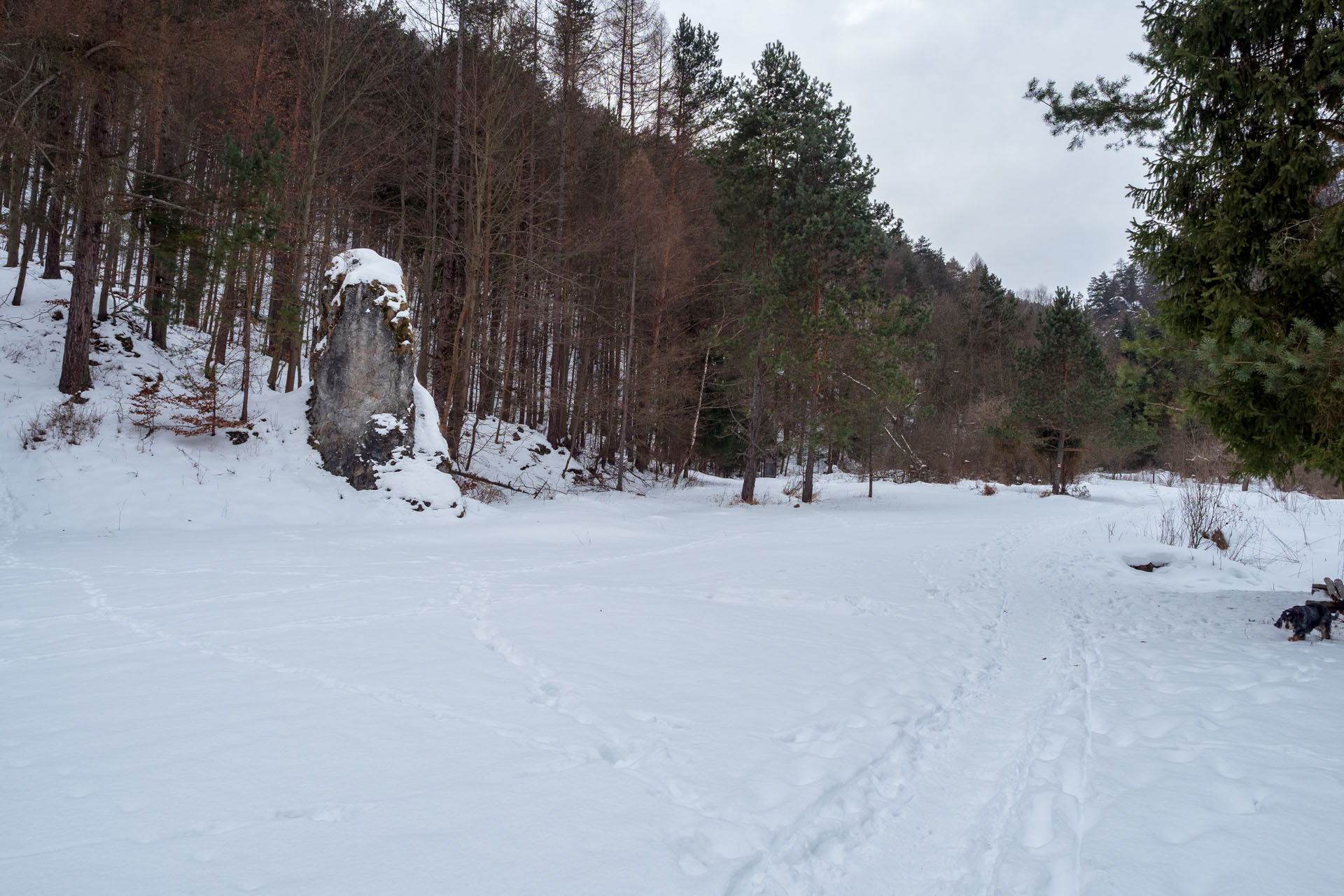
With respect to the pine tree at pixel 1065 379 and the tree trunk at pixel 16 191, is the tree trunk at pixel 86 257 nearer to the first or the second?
the tree trunk at pixel 16 191

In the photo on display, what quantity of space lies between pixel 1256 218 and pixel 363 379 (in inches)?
485

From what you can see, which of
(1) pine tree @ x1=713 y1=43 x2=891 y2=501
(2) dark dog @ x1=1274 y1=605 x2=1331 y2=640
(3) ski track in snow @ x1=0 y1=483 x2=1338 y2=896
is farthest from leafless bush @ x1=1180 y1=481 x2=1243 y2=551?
(1) pine tree @ x1=713 y1=43 x2=891 y2=501

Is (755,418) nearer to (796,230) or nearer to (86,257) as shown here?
(796,230)

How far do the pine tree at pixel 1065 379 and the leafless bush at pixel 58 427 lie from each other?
30306mm

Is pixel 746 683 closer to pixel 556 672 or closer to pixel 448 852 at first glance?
pixel 556 672

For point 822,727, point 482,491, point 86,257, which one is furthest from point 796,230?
point 822,727

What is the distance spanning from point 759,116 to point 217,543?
1601 cm

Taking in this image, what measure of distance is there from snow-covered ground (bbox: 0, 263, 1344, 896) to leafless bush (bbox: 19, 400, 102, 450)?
3027mm

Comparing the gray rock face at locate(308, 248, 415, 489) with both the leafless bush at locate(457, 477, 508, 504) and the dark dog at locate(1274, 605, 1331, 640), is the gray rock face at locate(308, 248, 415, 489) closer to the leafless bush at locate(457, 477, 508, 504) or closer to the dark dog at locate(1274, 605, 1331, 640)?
the leafless bush at locate(457, 477, 508, 504)

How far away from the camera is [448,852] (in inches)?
84.1

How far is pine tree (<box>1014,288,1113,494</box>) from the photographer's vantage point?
1057 inches

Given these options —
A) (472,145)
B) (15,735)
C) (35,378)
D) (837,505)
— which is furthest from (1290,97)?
(35,378)

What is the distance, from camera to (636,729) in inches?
126

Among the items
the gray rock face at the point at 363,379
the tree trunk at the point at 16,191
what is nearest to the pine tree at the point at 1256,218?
the gray rock face at the point at 363,379
